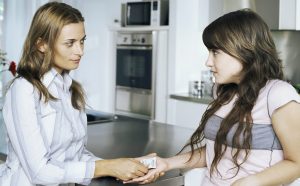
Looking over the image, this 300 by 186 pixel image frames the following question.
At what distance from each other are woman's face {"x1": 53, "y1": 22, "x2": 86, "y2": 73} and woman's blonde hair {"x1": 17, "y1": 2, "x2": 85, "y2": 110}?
0.5 inches

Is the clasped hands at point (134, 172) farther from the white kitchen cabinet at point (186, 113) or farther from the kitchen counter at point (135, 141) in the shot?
the white kitchen cabinet at point (186, 113)

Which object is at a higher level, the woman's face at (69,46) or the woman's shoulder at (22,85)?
the woman's face at (69,46)

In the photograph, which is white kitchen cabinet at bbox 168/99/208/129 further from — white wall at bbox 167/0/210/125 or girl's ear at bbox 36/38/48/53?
girl's ear at bbox 36/38/48/53

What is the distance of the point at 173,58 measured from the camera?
13.3ft

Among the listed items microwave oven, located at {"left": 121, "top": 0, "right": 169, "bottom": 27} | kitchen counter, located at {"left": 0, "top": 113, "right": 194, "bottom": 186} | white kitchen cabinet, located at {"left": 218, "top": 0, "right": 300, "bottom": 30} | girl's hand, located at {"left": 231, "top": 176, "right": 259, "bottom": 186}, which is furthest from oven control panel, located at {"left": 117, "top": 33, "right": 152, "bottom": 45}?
girl's hand, located at {"left": 231, "top": 176, "right": 259, "bottom": 186}

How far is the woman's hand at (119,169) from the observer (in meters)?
1.31

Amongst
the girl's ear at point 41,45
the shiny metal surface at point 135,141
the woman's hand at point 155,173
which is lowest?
the shiny metal surface at point 135,141

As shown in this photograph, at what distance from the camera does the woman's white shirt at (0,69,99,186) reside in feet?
4.03

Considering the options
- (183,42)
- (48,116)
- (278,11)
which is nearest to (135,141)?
(48,116)

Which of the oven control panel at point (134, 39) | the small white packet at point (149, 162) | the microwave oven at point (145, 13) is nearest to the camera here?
the small white packet at point (149, 162)

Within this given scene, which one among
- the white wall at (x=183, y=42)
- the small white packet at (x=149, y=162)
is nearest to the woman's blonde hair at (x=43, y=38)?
the small white packet at (x=149, y=162)

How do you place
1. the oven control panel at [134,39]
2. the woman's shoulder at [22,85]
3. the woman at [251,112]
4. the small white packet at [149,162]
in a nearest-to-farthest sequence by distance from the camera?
the woman at [251,112] < the woman's shoulder at [22,85] < the small white packet at [149,162] < the oven control panel at [134,39]

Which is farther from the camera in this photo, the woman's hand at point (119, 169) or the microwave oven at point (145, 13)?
the microwave oven at point (145, 13)

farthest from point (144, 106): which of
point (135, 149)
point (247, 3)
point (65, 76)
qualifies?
point (65, 76)
